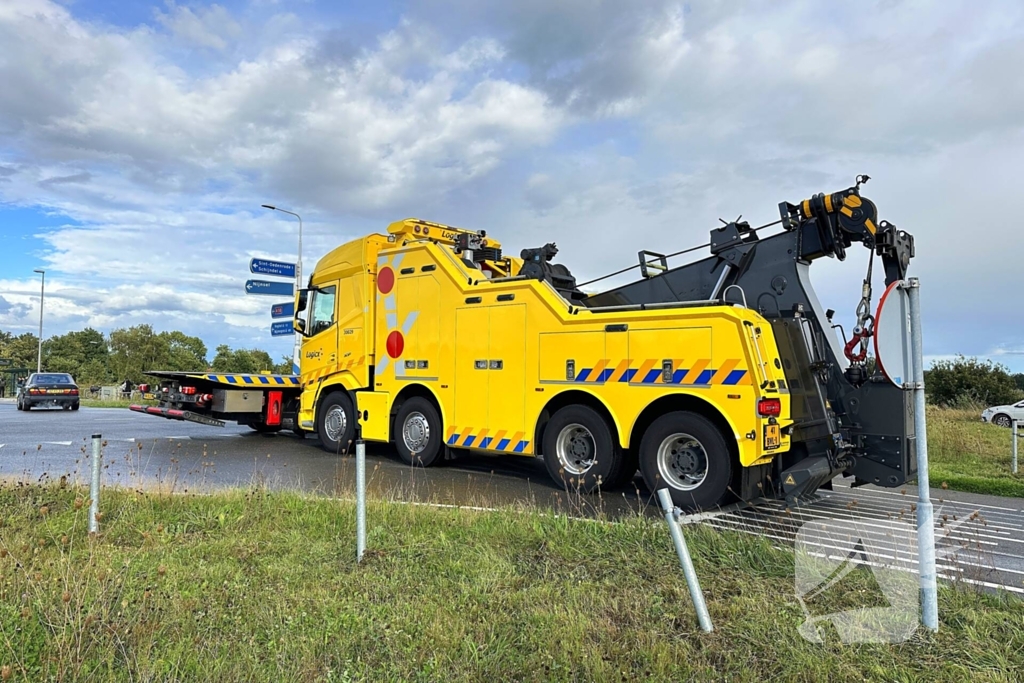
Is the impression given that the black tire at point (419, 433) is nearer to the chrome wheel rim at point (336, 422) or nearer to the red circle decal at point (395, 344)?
the red circle decal at point (395, 344)

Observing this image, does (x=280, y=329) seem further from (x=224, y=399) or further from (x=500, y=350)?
(x=500, y=350)

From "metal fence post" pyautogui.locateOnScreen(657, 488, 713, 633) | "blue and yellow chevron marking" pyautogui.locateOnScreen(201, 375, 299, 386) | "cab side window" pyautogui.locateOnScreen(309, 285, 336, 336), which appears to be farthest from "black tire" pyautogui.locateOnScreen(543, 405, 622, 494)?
"blue and yellow chevron marking" pyautogui.locateOnScreen(201, 375, 299, 386)

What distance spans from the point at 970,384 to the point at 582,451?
121 feet

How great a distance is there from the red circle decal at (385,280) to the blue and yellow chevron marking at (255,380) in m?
4.01

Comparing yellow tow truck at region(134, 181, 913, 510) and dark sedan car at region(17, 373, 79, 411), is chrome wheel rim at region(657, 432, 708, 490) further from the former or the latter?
dark sedan car at region(17, 373, 79, 411)

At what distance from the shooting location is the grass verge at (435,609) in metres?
3.38

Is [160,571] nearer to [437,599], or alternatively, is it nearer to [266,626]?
[266,626]

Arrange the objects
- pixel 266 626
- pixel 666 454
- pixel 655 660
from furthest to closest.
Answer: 1. pixel 666 454
2. pixel 266 626
3. pixel 655 660

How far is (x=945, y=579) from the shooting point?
14.7 feet

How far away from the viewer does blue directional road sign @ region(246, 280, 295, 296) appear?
20734 millimetres

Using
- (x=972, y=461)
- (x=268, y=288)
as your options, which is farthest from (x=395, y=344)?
(x=268, y=288)

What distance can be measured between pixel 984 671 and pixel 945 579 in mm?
1459

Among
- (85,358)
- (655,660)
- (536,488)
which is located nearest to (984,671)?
(655,660)

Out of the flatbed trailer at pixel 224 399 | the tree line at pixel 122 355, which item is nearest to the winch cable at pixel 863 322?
the flatbed trailer at pixel 224 399
